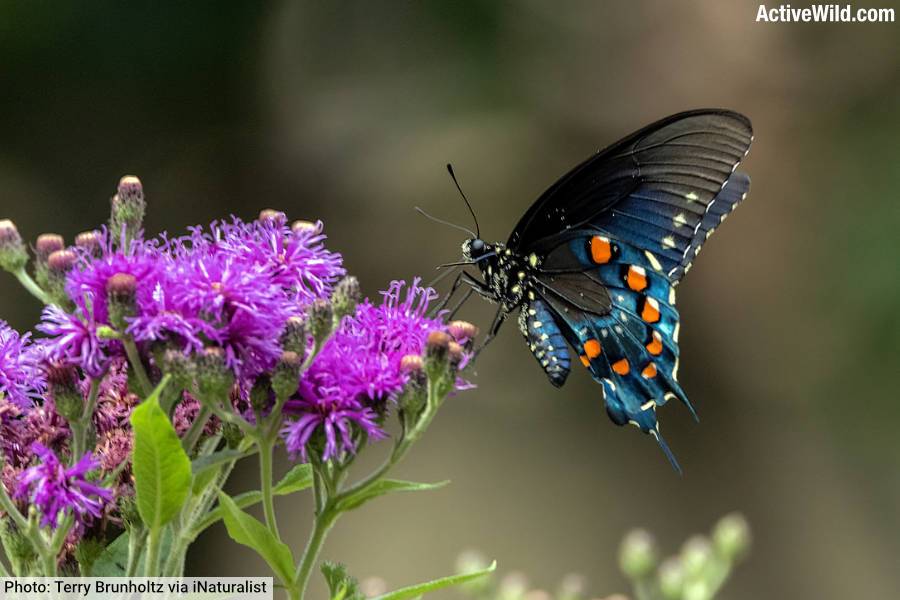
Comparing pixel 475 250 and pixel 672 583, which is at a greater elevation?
pixel 475 250

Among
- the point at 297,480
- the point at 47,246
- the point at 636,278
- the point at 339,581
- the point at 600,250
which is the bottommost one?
the point at 339,581

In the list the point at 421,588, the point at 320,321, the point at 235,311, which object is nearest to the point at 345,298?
the point at 320,321

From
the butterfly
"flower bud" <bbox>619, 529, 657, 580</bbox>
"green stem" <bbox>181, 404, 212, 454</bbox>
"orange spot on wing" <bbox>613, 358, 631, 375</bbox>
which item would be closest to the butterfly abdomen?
the butterfly

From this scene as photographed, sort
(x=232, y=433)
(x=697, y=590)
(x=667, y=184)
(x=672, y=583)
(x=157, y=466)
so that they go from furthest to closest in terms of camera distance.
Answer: (x=667, y=184) < (x=672, y=583) < (x=697, y=590) < (x=232, y=433) < (x=157, y=466)

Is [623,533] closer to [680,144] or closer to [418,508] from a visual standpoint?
[418,508]

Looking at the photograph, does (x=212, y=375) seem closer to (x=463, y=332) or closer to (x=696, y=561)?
(x=463, y=332)

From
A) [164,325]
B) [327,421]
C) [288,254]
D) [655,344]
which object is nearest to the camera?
[164,325]

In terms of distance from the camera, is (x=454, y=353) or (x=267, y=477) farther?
(x=454, y=353)

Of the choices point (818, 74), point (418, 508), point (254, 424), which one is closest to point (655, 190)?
point (254, 424)
